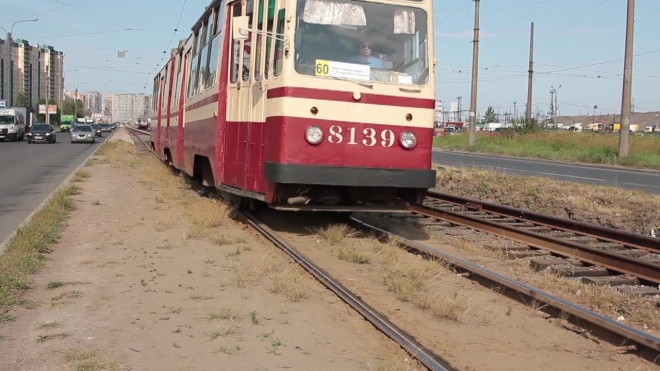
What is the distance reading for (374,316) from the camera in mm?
5332

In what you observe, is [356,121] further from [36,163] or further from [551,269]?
[36,163]

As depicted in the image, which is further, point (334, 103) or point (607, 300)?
point (334, 103)

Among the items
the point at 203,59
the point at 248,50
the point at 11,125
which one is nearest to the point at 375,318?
the point at 248,50

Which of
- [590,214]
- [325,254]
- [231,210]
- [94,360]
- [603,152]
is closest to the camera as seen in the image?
[94,360]

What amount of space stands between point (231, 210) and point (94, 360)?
277 inches

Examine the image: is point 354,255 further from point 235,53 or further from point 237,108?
point 235,53

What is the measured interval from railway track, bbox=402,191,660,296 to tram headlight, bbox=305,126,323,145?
8.96ft

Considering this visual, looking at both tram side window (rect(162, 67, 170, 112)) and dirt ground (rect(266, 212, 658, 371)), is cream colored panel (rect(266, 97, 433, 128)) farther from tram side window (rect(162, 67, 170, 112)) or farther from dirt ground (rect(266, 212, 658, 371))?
tram side window (rect(162, 67, 170, 112))

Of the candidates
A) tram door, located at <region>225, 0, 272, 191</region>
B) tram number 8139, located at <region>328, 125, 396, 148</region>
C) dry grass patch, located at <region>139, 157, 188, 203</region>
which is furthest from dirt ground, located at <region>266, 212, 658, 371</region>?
dry grass patch, located at <region>139, 157, 188, 203</region>

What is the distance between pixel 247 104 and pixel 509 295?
4.70 m

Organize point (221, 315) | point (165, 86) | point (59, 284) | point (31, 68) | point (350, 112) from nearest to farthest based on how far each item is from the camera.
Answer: point (221, 315) → point (59, 284) → point (350, 112) → point (165, 86) → point (31, 68)

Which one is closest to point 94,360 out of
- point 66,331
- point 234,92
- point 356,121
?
point 66,331

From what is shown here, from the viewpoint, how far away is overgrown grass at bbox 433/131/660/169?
31780 mm

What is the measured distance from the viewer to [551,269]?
7375 millimetres
